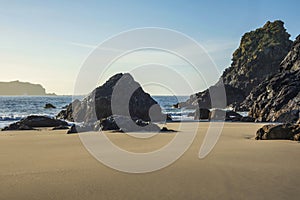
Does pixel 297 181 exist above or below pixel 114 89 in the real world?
below

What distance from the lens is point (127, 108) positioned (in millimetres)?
25656

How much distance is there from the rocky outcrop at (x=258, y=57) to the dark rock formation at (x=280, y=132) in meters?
60.2

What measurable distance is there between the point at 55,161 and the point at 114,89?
22.1 metres

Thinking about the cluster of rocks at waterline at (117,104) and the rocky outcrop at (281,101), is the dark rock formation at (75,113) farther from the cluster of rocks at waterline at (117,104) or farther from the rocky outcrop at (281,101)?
the rocky outcrop at (281,101)

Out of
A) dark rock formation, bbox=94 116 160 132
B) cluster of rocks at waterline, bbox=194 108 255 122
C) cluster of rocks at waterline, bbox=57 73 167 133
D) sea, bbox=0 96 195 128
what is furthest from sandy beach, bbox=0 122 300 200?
cluster of rocks at waterline, bbox=194 108 255 122

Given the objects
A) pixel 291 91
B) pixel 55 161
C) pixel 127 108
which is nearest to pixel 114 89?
pixel 127 108

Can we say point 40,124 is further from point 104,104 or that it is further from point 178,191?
point 178,191

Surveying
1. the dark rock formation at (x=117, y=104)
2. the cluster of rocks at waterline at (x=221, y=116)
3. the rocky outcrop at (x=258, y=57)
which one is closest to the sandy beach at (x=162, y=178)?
the dark rock formation at (x=117, y=104)

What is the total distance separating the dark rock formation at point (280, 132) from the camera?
32.0ft

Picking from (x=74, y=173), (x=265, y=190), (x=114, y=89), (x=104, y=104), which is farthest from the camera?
(x=114, y=89)

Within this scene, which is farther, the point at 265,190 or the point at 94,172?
the point at 94,172

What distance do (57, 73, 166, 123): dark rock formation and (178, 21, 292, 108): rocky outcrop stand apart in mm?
44397

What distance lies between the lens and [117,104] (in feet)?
82.2

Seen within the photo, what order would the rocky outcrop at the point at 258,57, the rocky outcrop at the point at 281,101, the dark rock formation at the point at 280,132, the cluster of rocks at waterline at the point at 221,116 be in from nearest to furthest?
the dark rock formation at the point at 280,132 → the rocky outcrop at the point at 281,101 → the cluster of rocks at waterline at the point at 221,116 → the rocky outcrop at the point at 258,57
